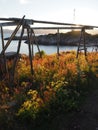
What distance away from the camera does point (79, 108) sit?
8.53 meters

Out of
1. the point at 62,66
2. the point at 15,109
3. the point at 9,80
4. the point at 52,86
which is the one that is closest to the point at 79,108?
the point at 52,86

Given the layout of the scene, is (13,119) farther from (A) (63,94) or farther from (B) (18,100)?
(A) (63,94)

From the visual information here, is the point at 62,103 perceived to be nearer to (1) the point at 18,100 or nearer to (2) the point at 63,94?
(2) the point at 63,94

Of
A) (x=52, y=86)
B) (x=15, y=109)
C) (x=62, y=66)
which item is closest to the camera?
(x=15, y=109)

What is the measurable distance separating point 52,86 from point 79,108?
4.34 feet

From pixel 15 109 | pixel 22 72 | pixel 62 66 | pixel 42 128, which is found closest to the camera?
pixel 42 128

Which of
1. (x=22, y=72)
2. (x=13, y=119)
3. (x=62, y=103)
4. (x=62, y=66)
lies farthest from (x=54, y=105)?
(x=62, y=66)

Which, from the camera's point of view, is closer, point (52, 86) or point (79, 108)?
point (79, 108)

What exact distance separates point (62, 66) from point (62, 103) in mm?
4066

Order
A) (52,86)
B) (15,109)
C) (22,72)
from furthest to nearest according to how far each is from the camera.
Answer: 1. (22,72)
2. (52,86)
3. (15,109)

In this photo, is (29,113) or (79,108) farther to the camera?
(79,108)

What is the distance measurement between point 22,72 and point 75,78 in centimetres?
223

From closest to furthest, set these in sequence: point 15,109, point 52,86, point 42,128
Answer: point 42,128, point 15,109, point 52,86

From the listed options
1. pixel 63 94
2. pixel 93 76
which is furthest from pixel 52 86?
pixel 93 76
